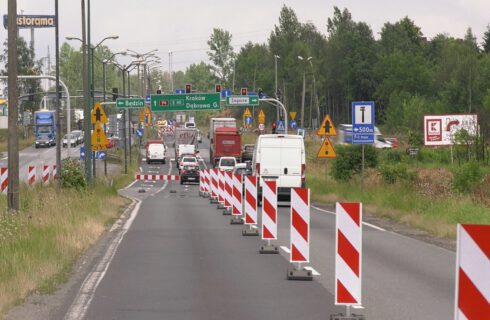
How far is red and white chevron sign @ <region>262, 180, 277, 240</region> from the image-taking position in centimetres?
1922

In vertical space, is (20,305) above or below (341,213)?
below

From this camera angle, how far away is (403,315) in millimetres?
11820

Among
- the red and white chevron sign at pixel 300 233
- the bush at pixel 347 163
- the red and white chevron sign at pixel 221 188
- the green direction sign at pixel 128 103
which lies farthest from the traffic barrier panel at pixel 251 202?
the green direction sign at pixel 128 103

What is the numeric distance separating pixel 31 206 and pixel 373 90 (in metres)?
118

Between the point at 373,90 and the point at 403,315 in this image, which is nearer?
the point at 403,315

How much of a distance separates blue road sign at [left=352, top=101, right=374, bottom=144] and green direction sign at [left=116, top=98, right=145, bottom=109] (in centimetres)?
3615

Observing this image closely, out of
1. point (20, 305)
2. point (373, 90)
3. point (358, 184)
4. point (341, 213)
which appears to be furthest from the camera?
point (373, 90)

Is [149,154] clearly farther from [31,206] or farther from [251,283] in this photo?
[251,283]

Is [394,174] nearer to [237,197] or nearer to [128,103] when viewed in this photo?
[237,197]

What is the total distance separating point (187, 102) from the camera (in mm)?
78312

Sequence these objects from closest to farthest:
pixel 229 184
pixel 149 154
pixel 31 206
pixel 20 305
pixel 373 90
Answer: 1. pixel 20 305
2. pixel 31 206
3. pixel 229 184
4. pixel 149 154
5. pixel 373 90

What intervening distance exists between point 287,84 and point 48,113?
146 feet

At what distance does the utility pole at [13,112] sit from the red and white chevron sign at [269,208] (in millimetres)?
6697

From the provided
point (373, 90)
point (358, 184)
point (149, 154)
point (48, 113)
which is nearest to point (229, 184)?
point (358, 184)
